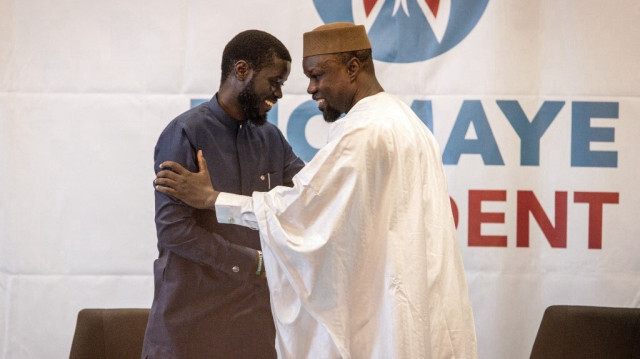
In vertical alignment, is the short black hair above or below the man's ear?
above

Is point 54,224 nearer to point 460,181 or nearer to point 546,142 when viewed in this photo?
point 460,181

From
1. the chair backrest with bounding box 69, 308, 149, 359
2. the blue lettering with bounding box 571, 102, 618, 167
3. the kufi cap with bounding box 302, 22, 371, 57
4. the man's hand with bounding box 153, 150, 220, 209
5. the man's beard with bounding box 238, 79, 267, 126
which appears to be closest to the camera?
the man's hand with bounding box 153, 150, 220, 209

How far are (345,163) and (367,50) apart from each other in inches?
18.4

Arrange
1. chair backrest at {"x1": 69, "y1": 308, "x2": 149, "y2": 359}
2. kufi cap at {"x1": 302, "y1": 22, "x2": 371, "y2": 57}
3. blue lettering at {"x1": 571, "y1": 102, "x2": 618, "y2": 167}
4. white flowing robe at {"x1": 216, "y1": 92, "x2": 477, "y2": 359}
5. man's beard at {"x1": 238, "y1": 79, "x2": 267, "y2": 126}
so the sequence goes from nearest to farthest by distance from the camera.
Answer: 1. white flowing robe at {"x1": 216, "y1": 92, "x2": 477, "y2": 359}
2. kufi cap at {"x1": 302, "y1": 22, "x2": 371, "y2": 57}
3. man's beard at {"x1": 238, "y1": 79, "x2": 267, "y2": 126}
4. chair backrest at {"x1": 69, "y1": 308, "x2": 149, "y2": 359}
5. blue lettering at {"x1": 571, "y1": 102, "x2": 618, "y2": 167}

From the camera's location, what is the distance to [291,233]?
251 centimetres

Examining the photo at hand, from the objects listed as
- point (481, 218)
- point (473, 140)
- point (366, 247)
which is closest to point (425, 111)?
point (473, 140)

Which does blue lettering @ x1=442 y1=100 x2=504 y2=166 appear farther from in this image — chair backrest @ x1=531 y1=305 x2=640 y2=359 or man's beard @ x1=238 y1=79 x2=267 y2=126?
man's beard @ x1=238 y1=79 x2=267 y2=126

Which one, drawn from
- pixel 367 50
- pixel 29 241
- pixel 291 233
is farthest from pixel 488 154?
pixel 29 241

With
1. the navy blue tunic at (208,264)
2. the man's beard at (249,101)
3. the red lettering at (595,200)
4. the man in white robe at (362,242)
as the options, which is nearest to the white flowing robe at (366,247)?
the man in white robe at (362,242)

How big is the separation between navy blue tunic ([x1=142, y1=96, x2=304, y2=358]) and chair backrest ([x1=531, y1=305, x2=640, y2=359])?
4.82ft

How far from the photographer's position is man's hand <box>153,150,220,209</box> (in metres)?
2.53

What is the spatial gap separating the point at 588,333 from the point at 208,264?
190 cm

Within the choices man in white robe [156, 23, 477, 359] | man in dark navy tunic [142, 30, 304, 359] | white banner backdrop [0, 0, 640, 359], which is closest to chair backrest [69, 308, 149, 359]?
white banner backdrop [0, 0, 640, 359]

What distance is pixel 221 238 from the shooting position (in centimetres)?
264
